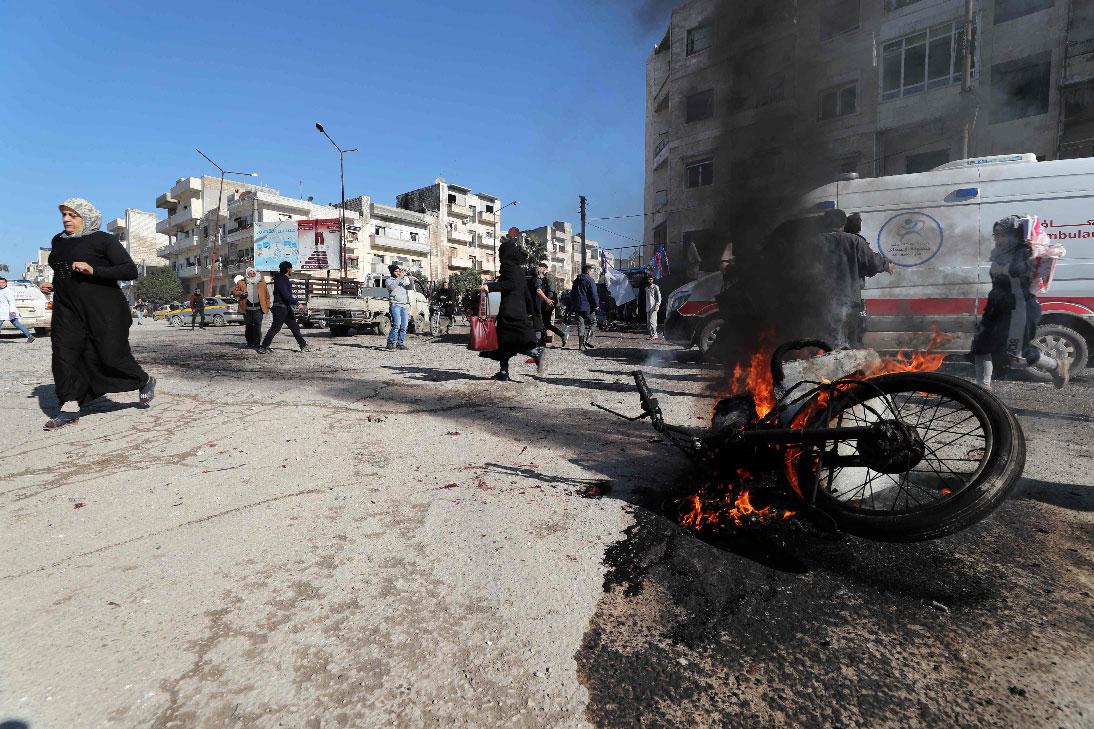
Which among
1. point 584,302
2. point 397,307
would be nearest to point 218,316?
point 397,307

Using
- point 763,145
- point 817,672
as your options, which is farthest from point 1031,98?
point 817,672

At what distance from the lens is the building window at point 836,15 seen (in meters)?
4.17

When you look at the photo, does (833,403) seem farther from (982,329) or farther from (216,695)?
(982,329)

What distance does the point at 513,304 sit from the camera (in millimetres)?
6379

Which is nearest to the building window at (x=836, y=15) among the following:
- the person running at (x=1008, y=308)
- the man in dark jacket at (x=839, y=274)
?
the man in dark jacket at (x=839, y=274)

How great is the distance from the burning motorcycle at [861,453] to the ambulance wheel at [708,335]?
591 centimetres

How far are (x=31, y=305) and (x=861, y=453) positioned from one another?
709 inches

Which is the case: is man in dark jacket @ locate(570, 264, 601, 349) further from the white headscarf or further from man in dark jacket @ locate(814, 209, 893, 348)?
the white headscarf

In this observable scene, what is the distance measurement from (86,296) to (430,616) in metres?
4.39

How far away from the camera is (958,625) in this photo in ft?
5.26

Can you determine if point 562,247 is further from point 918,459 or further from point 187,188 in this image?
point 918,459

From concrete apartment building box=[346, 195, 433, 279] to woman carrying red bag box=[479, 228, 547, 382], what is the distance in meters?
45.6

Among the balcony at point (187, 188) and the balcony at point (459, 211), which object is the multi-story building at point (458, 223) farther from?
the balcony at point (187, 188)

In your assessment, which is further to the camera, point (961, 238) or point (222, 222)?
point (222, 222)
